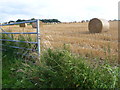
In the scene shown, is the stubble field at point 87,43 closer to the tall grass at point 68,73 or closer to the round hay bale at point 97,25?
the tall grass at point 68,73

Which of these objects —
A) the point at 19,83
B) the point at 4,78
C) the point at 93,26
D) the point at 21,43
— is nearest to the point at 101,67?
the point at 19,83

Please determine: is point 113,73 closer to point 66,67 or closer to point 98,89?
point 98,89

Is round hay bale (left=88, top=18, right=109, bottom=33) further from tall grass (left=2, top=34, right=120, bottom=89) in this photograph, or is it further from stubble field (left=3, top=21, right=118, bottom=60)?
tall grass (left=2, top=34, right=120, bottom=89)

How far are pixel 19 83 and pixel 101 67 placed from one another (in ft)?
5.42

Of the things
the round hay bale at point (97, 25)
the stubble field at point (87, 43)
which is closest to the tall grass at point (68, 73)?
the stubble field at point (87, 43)

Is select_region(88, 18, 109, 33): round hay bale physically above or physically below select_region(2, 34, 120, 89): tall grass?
above

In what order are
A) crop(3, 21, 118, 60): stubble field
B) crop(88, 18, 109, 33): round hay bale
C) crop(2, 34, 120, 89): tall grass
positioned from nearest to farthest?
crop(2, 34, 120, 89): tall grass < crop(3, 21, 118, 60): stubble field < crop(88, 18, 109, 33): round hay bale

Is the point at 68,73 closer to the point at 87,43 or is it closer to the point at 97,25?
the point at 87,43

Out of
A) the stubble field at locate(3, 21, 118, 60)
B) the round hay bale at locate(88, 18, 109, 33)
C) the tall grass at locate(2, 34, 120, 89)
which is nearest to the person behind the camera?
the tall grass at locate(2, 34, 120, 89)

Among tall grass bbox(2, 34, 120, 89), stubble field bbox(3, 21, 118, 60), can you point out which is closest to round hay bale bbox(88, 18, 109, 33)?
stubble field bbox(3, 21, 118, 60)

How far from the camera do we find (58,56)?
118 inches

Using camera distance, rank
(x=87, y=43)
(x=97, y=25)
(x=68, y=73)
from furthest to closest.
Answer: (x=97, y=25) < (x=87, y=43) < (x=68, y=73)

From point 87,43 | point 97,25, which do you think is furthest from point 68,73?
point 97,25

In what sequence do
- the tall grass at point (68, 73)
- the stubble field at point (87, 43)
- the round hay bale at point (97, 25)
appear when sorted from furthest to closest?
the round hay bale at point (97, 25) → the stubble field at point (87, 43) → the tall grass at point (68, 73)
